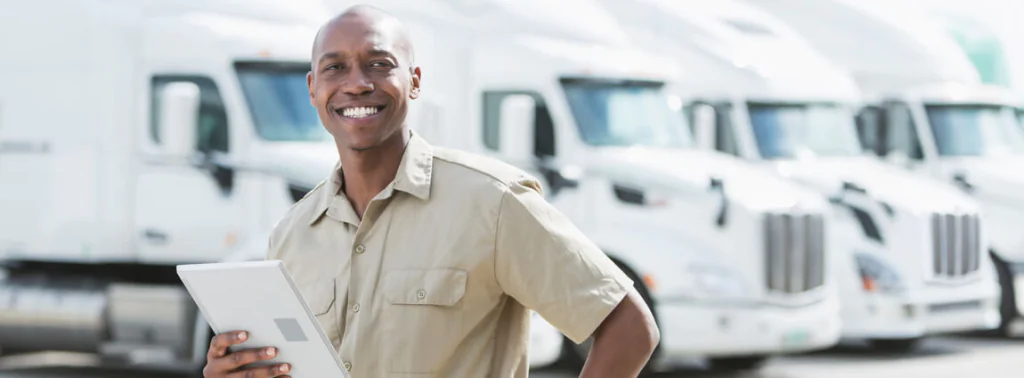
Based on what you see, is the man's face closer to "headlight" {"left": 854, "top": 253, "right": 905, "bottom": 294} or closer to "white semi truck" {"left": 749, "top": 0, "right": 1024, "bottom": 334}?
"headlight" {"left": 854, "top": 253, "right": 905, "bottom": 294}

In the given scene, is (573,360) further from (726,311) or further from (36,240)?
(36,240)

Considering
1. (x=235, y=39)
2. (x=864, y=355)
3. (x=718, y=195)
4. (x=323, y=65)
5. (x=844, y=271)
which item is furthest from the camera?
(x=864, y=355)

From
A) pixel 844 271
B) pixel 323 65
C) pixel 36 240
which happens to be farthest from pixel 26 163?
Answer: pixel 323 65

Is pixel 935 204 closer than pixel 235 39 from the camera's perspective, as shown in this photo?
No

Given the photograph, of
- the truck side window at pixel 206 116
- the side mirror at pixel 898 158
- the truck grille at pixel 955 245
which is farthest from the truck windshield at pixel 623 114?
the side mirror at pixel 898 158

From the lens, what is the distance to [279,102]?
1012 cm

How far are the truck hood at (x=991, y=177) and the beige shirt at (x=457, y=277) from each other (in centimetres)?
1277

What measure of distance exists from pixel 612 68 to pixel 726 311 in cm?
185

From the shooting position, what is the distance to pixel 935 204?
1359 centimetres

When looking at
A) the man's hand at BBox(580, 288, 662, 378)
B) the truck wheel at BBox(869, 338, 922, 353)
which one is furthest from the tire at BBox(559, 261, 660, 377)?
the man's hand at BBox(580, 288, 662, 378)

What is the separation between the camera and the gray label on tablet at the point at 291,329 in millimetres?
2621

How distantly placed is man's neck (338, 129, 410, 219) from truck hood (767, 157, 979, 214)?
10455mm

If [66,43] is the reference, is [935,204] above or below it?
below

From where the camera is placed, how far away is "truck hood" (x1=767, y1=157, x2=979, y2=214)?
13.2 metres
